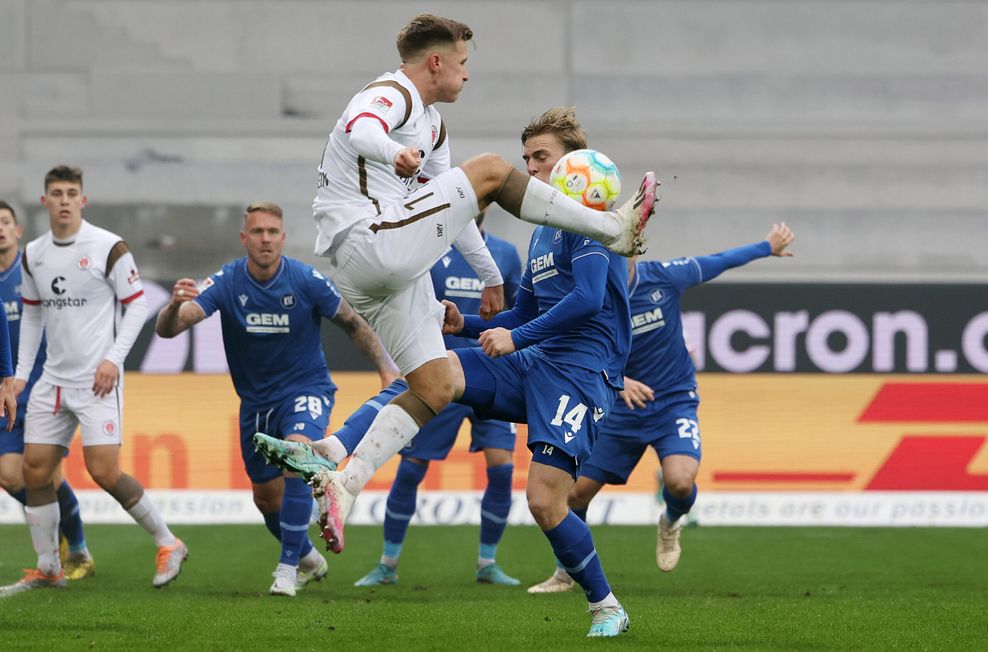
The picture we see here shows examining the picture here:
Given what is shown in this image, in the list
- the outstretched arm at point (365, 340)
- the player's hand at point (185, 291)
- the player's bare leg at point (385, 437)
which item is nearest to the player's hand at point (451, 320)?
the player's bare leg at point (385, 437)

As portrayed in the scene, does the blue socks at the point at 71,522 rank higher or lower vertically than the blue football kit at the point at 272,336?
lower

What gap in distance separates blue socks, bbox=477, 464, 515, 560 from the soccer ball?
11.5ft

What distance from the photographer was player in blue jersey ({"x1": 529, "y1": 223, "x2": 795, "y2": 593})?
8570 millimetres

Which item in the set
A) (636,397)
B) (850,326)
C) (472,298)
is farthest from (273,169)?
(636,397)

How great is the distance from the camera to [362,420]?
6.20 m

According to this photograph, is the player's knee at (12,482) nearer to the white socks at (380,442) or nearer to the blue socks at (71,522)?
the blue socks at (71,522)

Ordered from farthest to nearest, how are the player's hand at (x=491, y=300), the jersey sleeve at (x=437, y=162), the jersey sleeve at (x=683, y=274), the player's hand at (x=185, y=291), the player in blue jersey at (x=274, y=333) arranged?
the jersey sleeve at (x=683, y=274)
the player in blue jersey at (x=274, y=333)
the player's hand at (x=185, y=291)
the player's hand at (x=491, y=300)
the jersey sleeve at (x=437, y=162)

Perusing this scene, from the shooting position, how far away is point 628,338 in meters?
6.55

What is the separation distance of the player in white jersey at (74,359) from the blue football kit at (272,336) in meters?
0.57

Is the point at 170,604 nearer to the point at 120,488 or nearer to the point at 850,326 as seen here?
the point at 120,488

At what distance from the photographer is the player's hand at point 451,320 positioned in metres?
6.45

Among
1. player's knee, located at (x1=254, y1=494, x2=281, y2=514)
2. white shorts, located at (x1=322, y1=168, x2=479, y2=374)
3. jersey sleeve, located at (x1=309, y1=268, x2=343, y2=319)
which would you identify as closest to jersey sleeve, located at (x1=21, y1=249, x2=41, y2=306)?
jersey sleeve, located at (x1=309, y1=268, x2=343, y2=319)

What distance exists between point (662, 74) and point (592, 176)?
12.1 meters

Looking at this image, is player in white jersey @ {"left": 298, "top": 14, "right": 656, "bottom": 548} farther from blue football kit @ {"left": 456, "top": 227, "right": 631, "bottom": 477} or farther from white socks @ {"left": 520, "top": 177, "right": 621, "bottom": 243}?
blue football kit @ {"left": 456, "top": 227, "right": 631, "bottom": 477}
